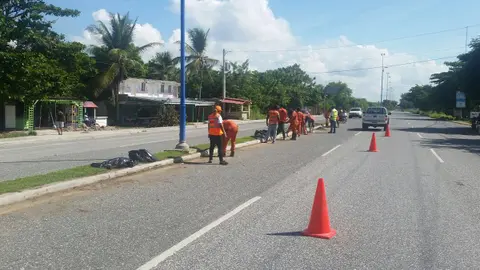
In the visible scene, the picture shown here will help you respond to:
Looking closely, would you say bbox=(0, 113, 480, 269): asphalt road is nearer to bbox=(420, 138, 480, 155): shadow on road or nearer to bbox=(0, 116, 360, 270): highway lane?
bbox=(0, 116, 360, 270): highway lane

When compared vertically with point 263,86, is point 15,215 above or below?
below

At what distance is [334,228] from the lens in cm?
654

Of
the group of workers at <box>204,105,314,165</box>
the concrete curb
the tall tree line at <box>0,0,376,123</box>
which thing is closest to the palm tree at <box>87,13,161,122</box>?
the tall tree line at <box>0,0,376,123</box>

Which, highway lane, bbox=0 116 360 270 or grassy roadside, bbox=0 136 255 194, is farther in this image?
grassy roadside, bbox=0 136 255 194

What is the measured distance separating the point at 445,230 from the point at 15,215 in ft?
20.1

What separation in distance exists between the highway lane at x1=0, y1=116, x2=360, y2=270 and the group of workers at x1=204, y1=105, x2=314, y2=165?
1.57 metres

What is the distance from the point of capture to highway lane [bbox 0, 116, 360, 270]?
5305 millimetres

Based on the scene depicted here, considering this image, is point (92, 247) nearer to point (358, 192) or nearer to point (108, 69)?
point (358, 192)

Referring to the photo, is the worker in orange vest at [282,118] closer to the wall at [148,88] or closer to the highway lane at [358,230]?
the highway lane at [358,230]

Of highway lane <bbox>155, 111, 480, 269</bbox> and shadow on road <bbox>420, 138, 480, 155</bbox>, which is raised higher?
shadow on road <bbox>420, 138, 480, 155</bbox>

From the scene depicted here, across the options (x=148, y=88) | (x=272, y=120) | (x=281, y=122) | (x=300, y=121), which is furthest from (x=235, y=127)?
(x=148, y=88)

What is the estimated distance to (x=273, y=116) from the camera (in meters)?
21.4

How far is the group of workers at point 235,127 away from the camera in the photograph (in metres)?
13.5

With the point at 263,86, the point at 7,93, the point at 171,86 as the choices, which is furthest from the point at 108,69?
the point at 263,86
